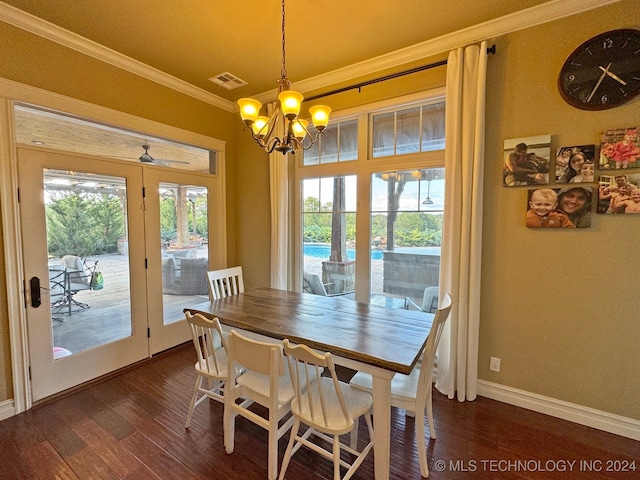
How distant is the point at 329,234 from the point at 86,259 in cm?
239

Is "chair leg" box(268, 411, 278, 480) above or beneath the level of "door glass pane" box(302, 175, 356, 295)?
beneath

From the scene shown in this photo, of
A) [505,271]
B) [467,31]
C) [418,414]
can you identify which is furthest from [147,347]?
[467,31]

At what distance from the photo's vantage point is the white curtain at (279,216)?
133 inches

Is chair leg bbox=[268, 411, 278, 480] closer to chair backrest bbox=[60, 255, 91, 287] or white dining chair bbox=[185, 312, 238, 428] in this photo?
white dining chair bbox=[185, 312, 238, 428]

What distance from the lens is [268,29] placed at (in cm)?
231

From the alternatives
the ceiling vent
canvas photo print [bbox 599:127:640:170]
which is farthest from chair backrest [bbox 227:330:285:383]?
the ceiling vent

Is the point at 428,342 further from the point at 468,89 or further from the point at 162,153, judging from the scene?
the point at 162,153

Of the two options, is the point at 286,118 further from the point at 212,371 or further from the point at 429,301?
the point at 429,301

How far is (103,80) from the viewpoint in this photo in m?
2.60

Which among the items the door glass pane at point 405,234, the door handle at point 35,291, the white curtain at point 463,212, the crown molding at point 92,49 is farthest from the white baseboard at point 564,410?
the crown molding at point 92,49

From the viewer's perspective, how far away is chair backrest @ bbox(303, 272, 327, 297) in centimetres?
345

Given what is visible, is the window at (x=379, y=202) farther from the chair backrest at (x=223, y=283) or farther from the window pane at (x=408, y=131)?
the chair backrest at (x=223, y=283)

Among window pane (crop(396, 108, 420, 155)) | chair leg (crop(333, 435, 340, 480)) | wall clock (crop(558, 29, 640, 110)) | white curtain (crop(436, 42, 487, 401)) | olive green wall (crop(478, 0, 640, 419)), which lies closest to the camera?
chair leg (crop(333, 435, 340, 480))

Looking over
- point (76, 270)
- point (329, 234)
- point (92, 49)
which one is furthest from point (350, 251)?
point (92, 49)
